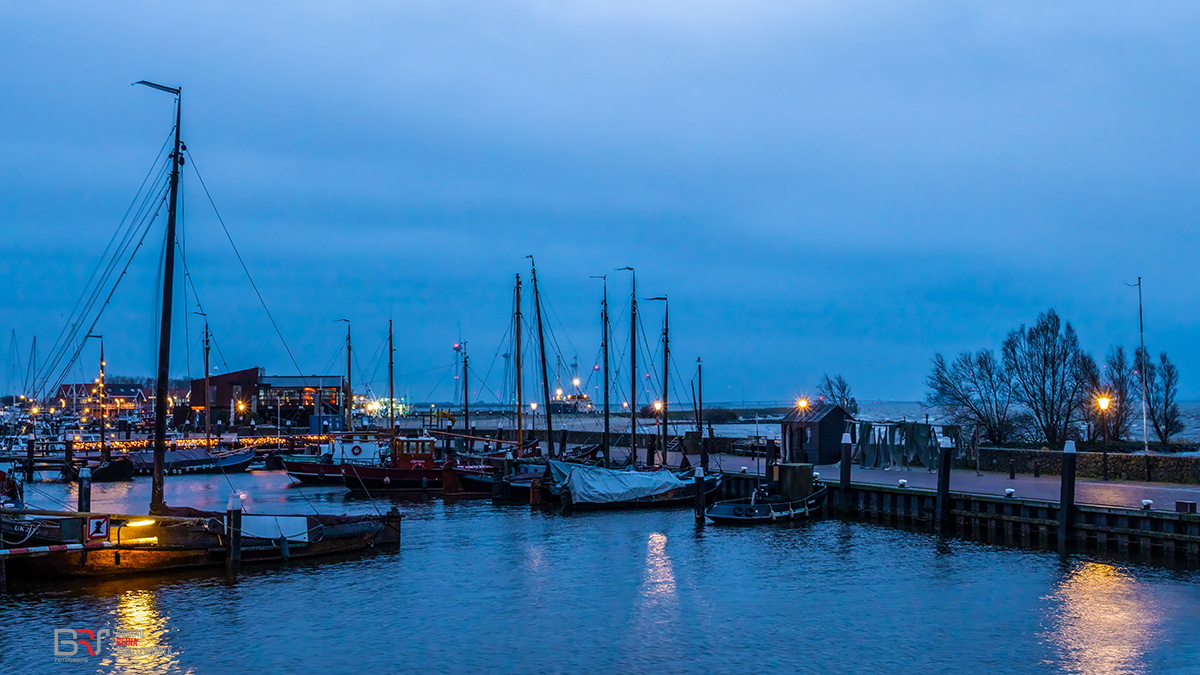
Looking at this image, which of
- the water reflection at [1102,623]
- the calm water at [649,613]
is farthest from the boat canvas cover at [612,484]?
the water reflection at [1102,623]

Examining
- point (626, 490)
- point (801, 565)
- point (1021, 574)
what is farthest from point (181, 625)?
point (626, 490)

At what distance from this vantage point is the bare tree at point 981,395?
72.6 metres

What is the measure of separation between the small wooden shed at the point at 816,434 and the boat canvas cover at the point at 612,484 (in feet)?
36.5

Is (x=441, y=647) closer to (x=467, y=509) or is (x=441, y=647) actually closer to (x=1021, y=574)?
(x=1021, y=574)

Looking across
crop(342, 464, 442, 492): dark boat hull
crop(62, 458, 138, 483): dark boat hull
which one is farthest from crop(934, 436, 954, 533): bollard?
crop(62, 458, 138, 483): dark boat hull

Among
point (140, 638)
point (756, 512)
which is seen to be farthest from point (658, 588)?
point (756, 512)

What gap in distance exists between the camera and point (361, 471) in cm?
6094

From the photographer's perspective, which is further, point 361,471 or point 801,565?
point 361,471

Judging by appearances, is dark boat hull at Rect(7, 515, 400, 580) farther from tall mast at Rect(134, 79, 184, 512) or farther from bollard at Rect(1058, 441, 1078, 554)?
bollard at Rect(1058, 441, 1078, 554)

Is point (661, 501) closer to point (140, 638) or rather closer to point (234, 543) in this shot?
point (234, 543)

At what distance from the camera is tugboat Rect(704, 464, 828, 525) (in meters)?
42.8

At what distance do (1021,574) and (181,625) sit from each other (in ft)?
81.8

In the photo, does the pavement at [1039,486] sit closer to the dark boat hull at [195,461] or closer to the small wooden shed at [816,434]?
the small wooden shed at [816,434]

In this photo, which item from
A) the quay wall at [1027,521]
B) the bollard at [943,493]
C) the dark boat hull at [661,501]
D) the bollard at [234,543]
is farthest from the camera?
the dark boat hull at [661,501]
